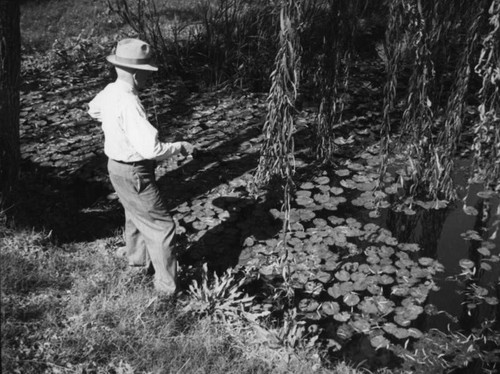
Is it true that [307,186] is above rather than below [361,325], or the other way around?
above

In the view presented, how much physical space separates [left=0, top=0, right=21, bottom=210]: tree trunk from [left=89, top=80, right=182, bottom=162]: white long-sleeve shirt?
0.99 m

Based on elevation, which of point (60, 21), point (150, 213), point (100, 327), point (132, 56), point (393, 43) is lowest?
point (100, 327)

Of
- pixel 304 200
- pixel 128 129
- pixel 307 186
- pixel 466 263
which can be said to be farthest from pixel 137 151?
pixel 466 263

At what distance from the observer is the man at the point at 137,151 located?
3303 mm

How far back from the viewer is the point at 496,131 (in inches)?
150

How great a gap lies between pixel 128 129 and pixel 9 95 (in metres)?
1.31

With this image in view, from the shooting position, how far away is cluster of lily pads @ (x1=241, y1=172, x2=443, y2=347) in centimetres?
397

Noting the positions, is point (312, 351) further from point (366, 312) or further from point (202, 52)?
point (202, 52)

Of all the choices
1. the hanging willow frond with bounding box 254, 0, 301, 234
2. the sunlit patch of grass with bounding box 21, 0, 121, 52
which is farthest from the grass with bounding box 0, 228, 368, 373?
the sunlit patch of grass with bounding box 21, 0, 121, 52

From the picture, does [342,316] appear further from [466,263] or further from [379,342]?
[466,263]

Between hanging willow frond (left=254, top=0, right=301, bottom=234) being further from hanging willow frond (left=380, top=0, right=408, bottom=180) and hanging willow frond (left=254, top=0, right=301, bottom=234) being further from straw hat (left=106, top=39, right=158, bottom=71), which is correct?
straw hat (left=106, top=39, right=158, bottom=71)

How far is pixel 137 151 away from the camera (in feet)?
10.9

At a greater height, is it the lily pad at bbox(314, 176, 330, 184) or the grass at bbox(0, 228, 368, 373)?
the grass at bbox(0, 228, 368, 373)

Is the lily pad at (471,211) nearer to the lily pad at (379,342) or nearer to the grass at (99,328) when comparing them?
the lily pad at (379,342)
